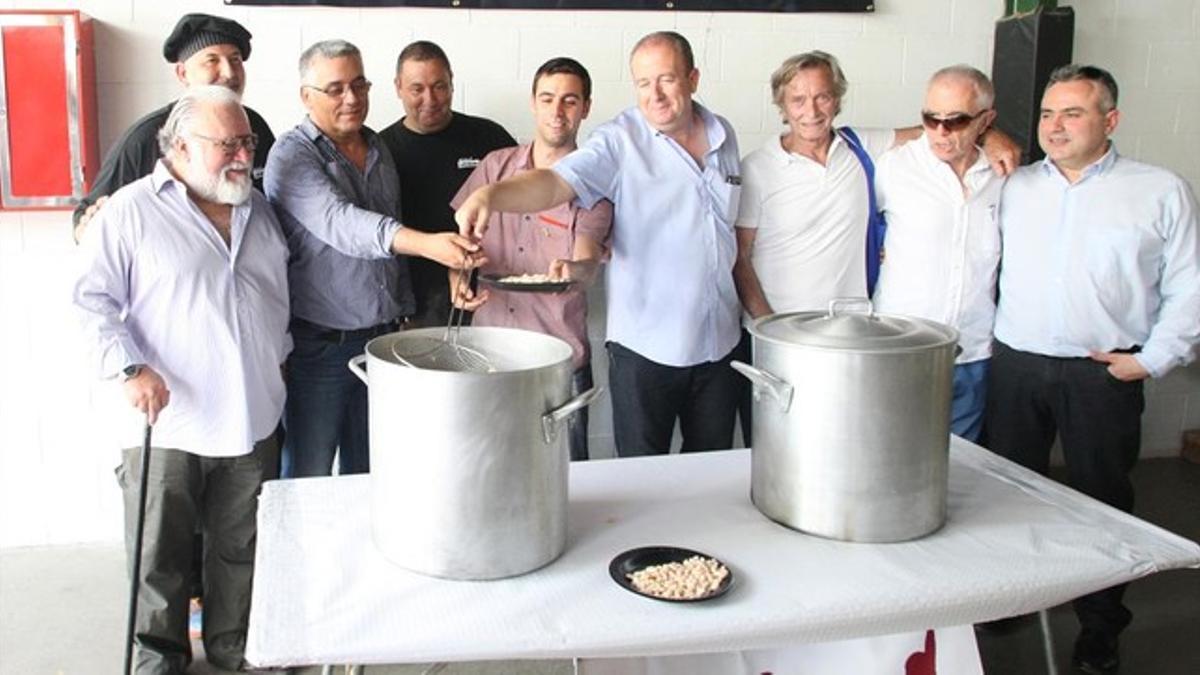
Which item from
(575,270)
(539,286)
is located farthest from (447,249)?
(575,270)

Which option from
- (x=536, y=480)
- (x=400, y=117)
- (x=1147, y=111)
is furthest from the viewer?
(x=1147, y=111)

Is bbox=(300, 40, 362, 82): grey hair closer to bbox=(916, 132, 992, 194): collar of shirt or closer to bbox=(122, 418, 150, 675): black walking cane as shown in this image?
bbox=(122, 418, 150, 675): black walking cane

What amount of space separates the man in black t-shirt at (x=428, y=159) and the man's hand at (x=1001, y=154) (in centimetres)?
140

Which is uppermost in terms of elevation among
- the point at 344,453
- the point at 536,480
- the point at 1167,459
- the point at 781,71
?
the point at 781,71

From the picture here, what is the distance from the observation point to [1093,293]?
8.42ft

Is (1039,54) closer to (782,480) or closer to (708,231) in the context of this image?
(708,231)

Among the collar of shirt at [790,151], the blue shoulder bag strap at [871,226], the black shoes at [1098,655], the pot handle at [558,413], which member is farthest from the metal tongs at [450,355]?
the black shoes at [1098,655]

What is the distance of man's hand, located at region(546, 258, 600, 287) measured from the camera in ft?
7.91

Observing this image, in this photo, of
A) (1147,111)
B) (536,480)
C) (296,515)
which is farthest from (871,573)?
(1147,111)

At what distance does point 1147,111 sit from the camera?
4.06m

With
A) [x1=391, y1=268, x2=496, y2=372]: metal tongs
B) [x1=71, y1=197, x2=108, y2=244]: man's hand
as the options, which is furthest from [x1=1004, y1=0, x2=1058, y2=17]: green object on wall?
[x1=71, y1=197, x2=108, y2=244]: man's hand

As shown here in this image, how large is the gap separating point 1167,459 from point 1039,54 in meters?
1.93

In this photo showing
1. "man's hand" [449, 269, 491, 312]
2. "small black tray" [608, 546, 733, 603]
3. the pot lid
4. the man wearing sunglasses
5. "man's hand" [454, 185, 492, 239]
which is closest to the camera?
"small black tray" [608, 546, 733, 603]

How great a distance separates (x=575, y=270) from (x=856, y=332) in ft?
3.24
